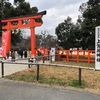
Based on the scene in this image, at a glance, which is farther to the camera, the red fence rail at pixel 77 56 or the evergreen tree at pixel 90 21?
the evergreen tree at pixel 90 21

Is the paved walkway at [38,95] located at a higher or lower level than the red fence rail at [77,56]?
lower

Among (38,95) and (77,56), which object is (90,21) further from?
(38,95)

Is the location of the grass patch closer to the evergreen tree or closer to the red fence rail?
the red fence rail

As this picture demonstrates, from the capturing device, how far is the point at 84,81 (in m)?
11.3

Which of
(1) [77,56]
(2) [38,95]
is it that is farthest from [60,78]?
(1) [77,56]

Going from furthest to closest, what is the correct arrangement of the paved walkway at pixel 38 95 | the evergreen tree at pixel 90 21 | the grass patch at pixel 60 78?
the evergreen tree at pixel 90 21
the grass patch at pixel 60 78
the paved walkway at pixel 38 95

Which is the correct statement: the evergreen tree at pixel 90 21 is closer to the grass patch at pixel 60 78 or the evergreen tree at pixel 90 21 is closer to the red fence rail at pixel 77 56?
the red fence rail at pixel 77 56

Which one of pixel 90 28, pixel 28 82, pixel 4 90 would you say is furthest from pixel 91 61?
pixel 4 90

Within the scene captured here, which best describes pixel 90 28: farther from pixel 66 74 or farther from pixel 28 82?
pixel 28 82

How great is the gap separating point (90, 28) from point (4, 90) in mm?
21880

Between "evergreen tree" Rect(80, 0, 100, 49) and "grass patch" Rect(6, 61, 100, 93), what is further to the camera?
"evergreen tree" Rect(80, 0, 100, 49)

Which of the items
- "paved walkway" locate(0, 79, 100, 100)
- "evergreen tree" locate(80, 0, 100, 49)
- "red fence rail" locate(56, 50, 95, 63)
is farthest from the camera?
"evergreen tree" locate(80, 0, 100, 49)

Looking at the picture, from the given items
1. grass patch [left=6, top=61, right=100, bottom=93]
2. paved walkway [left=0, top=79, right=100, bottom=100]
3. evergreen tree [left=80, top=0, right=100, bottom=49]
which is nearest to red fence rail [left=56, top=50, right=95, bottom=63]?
evergreen tree [left=80, top=0, right=100, bottom=49]

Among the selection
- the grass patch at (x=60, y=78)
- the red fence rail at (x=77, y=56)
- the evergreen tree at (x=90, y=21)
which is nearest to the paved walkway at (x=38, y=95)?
the grass patch at (x=60, y=78)
